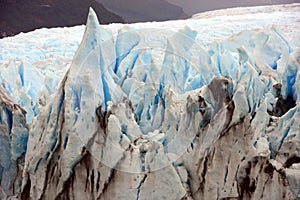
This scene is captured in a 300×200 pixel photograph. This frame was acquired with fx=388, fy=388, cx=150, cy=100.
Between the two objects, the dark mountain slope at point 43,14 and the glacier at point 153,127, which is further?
the dark mountain slope at point 43,14

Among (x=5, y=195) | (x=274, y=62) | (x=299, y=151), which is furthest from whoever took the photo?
(x=274, y=62)

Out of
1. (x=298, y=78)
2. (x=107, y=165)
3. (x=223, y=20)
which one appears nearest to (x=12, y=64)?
(x=107, y=165)

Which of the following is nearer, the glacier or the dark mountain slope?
the glacier

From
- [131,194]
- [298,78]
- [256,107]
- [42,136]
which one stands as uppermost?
[298,78]

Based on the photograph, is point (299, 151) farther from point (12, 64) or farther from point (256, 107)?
point (12, 64)

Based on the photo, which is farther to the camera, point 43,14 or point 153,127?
point 43,14
